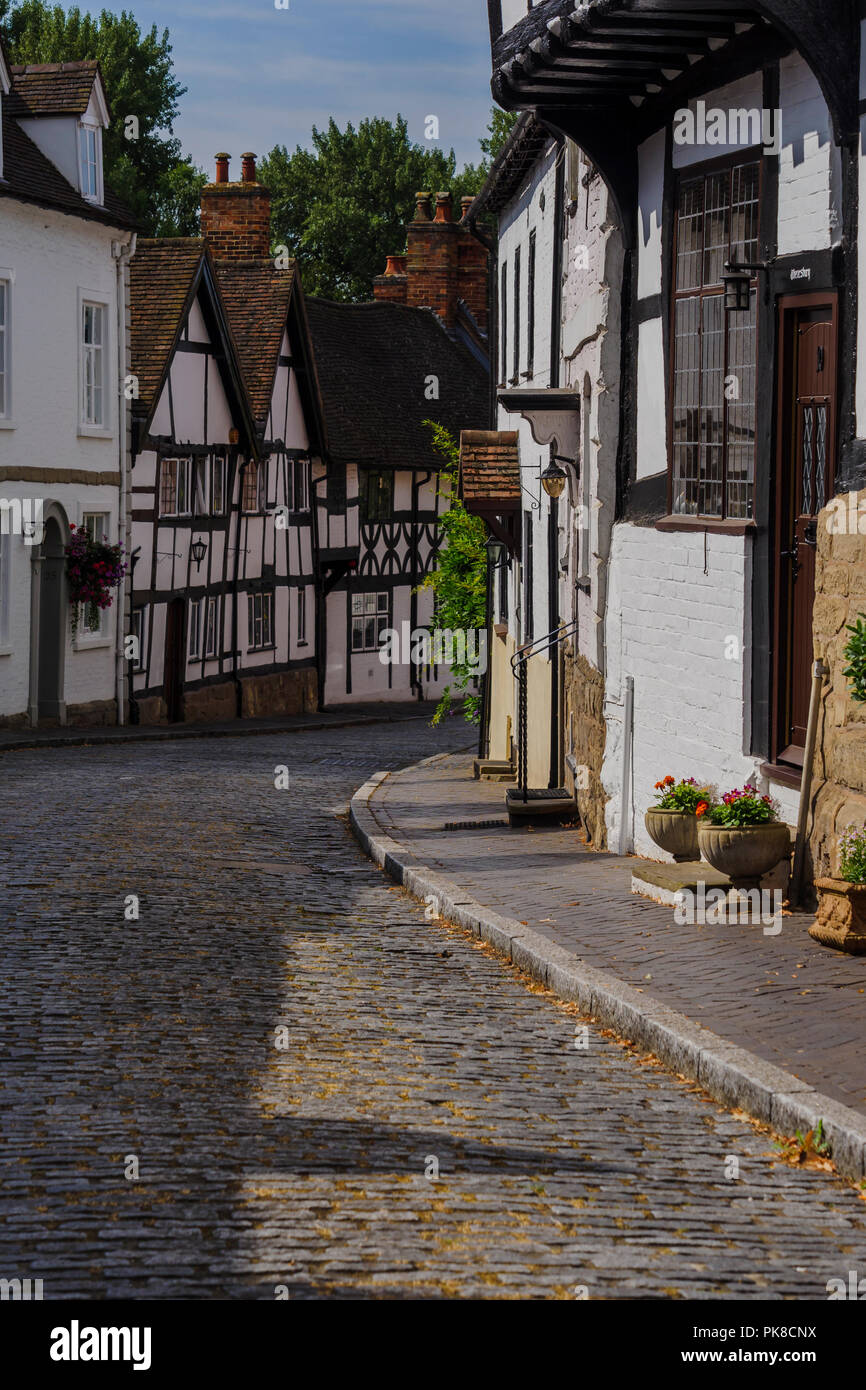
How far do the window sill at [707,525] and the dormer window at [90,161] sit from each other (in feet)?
63.2

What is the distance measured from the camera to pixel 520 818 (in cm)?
1691

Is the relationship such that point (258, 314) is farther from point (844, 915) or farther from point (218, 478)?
point (844, 915)

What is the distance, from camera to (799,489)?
10875mm

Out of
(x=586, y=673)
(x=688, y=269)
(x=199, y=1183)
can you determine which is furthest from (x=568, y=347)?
(x=199, y=1183)

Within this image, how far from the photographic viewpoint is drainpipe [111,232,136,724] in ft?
100

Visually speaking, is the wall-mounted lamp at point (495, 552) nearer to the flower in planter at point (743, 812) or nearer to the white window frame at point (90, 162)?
the white window frame at point (90, 162)

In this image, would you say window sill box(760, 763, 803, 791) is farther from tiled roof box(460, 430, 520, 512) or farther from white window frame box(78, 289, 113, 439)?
white window frame box(78, 289, 113, 439)

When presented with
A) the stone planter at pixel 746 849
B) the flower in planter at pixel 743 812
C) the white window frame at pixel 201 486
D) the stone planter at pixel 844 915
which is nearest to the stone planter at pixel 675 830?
the flower in planter at pixel 743 812

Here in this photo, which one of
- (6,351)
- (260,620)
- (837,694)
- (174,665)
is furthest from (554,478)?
(260,620)

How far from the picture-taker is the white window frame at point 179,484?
33062mm

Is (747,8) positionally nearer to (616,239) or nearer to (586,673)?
(616,239)

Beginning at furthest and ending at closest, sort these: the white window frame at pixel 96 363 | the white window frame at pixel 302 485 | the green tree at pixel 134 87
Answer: the green tree at pixel 134 87, the white window frame at pixel 302 485, the white window frame at pixel 96 363

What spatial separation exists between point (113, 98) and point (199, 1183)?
57.2 metres

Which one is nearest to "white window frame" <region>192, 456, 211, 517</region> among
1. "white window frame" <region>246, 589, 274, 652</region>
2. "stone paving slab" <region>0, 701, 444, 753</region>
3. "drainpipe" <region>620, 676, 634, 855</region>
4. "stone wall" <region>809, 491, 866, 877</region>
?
"white window frame" <region>246, 589, 274, 652</region>
